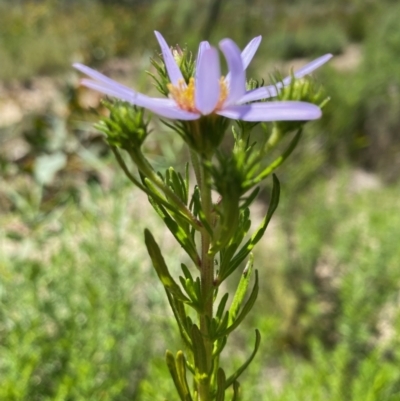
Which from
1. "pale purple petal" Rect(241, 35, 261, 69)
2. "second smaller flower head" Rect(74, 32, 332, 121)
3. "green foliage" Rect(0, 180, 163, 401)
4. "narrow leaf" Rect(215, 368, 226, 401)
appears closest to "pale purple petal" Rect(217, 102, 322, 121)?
"second smaller flower head" Rect(74, 32, 332, 121)

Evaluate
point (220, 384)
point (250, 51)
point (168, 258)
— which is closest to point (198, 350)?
point (220, 384)

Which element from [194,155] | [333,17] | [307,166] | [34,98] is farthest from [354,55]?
[194,155]

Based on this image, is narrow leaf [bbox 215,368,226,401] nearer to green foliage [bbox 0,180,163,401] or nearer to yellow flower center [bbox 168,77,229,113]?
yellow flower center [bbox 168,77,229,113]

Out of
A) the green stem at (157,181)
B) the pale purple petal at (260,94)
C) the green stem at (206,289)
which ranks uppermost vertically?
the pale purple petal at (260,94)

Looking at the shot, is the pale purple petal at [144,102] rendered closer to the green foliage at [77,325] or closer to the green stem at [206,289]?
the green stem at [206,289]

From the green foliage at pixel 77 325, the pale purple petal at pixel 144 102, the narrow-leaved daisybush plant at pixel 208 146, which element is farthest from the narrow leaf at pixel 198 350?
the green foliage at pixel 77 325

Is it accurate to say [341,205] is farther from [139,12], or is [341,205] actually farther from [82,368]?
[139,12]

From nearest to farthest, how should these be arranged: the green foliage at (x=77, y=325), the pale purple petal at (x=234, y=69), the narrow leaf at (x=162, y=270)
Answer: the pale purple petal at (x=234, y=69)
the narrow leaf at (x=162, y=270)
the green foliage at (x=77, y=325)

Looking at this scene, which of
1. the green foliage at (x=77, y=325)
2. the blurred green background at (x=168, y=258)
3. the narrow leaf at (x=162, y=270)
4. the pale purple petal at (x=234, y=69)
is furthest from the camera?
the blurred green background at (x=168, y=258)

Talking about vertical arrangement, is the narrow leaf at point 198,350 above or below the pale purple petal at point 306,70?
below
